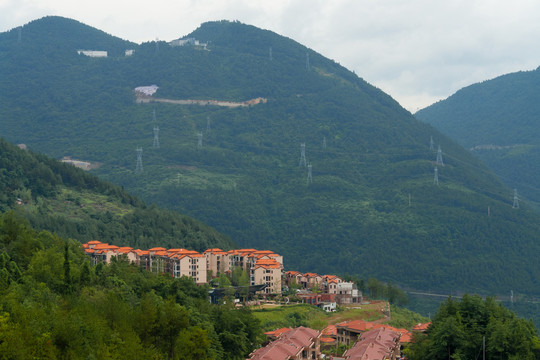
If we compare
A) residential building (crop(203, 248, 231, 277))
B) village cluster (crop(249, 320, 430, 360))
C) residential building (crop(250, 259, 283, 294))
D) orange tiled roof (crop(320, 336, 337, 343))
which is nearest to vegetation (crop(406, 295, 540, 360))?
village cluster (crop(249, 320, 430, 360))

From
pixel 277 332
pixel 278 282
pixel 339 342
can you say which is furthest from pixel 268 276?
pixel 277 332

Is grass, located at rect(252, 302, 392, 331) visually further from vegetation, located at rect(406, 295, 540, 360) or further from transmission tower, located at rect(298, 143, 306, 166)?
transmission tower, located at rect(298, 143, 306, 166)

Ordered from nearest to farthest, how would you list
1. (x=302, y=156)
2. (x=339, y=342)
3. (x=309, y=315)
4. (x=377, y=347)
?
(x=377, y=347), (x=339, y=342), (x=309, y=315), (x=302, y=156)

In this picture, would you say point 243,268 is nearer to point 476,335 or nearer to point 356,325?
point 356,325

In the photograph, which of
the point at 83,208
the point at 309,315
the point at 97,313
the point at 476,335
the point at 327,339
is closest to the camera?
the point at 97,313

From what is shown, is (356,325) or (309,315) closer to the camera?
(356,325)
